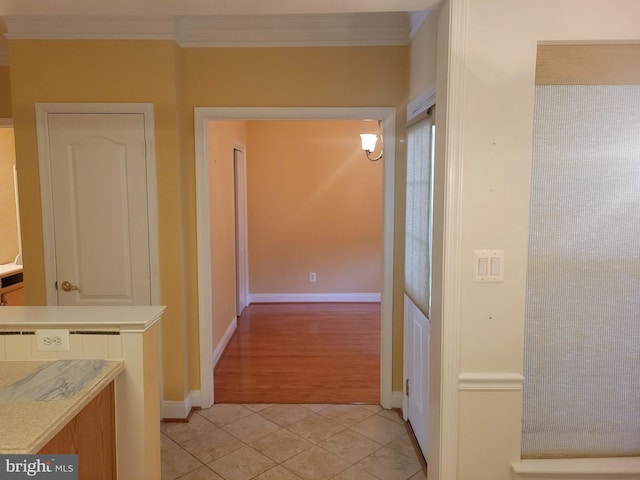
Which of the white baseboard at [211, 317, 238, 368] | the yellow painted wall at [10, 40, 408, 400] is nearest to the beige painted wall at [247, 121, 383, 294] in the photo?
the white baseboard at [211, 317, 238, 368]

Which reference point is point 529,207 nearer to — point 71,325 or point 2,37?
point 71,325

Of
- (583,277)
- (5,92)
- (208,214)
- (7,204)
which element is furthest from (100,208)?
(583,277)

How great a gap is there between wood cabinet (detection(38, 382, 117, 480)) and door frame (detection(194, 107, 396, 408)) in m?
1.48

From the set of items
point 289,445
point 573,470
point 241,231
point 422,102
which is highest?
point 422,102

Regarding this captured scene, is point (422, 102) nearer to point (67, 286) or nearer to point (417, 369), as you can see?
point (417, 369)

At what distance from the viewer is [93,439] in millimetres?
1516

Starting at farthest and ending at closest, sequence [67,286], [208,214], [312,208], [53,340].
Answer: [312,208] < [208,214] < [67,286] < [53,340]

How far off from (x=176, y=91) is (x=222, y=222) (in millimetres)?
1761

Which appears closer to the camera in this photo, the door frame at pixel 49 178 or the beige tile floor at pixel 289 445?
the beige tile floor at pixel 289 445

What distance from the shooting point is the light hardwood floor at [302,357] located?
3.43 meters

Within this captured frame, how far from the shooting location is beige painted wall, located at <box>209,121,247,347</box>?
4004 millimetres

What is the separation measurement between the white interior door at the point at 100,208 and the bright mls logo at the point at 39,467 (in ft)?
5.67

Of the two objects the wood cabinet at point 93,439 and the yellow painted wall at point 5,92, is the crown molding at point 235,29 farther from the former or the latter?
the wood cabinet at point 93,439

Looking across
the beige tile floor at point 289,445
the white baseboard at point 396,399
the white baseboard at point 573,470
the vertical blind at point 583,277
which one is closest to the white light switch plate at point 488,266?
the vertical blind at point 583,277
